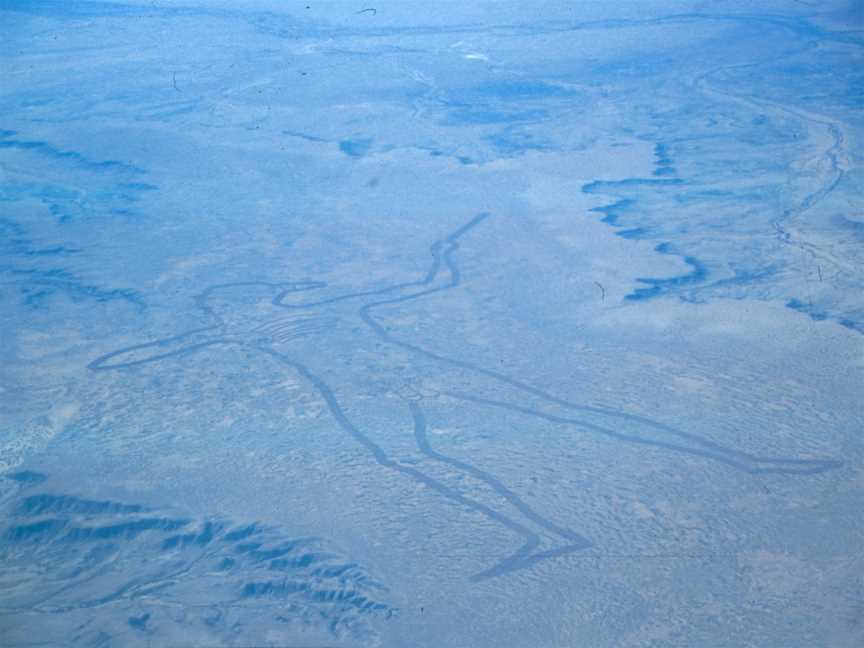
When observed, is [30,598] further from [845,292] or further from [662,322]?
[845,292]

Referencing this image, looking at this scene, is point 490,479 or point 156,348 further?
point 156,348

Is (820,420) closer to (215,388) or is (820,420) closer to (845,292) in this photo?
(845,292)

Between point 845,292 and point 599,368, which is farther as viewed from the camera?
point 845,292

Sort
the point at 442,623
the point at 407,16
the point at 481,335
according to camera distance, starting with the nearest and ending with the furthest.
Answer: the point at 442,623
the point at 481,335
the point at 407,16

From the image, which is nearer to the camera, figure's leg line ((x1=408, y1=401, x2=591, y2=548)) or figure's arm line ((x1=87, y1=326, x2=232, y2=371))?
figure's leg line ((x1=408, y1=401, x2=591, y2=548))

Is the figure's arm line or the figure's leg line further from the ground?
the figure's arm line

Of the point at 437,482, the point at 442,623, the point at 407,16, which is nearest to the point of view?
the point at 442,623

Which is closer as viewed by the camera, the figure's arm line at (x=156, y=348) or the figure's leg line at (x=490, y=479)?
the figure's leg line at (x=490, y=479)

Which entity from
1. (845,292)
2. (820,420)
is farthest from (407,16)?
(820,420)

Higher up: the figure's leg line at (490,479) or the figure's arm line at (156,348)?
the figure's arm line at (156,348)

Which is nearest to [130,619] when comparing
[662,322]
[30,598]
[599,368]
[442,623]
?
[30,598]
